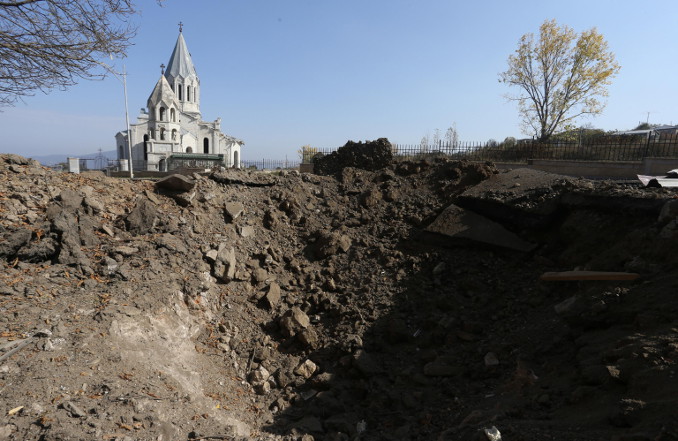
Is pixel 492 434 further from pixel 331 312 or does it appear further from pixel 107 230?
pixel 107 230

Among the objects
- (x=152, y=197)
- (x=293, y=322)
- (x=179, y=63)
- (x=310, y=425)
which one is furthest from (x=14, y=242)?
(x=179, y=63)

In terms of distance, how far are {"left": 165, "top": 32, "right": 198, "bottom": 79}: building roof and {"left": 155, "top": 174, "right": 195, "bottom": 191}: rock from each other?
45836 mm

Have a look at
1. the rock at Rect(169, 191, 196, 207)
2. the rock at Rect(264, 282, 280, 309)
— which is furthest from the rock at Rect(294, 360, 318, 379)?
the rock at Rect(169, 191, 196, 207)

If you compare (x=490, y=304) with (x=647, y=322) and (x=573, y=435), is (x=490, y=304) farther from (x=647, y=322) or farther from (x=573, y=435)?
(x=573, y=435)

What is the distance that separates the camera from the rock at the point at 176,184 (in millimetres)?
6266

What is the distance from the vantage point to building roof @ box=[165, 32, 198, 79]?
4558cm

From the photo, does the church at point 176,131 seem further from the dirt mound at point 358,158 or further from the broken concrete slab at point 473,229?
the broken concrete slab at point 473,229

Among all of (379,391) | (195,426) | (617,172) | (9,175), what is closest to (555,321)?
(379,391)

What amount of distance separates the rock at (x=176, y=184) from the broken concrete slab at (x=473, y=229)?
4064mm

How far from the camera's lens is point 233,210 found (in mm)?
6523

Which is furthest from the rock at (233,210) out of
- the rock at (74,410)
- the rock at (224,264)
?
the rock at (74,410)

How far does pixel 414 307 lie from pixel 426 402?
1.48 meters

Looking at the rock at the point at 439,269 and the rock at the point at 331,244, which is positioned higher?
the rock at the point at 331,244

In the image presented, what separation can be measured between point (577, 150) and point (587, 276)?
16238 millimetres
